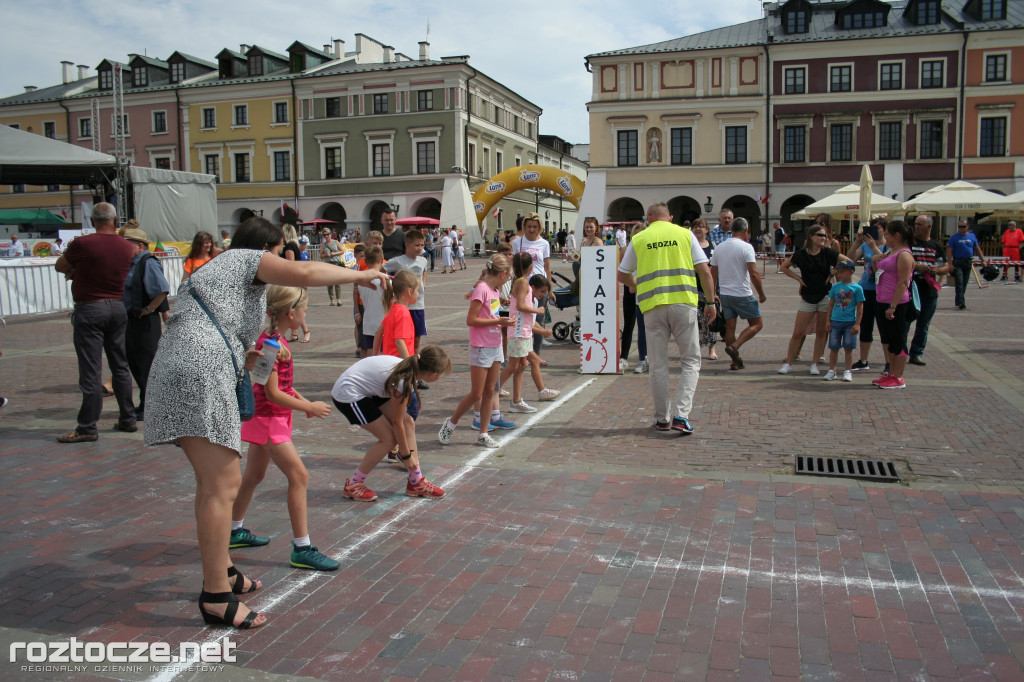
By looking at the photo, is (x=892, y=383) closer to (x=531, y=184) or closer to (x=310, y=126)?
(x=531, y=184)

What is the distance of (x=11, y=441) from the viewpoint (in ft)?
23.2

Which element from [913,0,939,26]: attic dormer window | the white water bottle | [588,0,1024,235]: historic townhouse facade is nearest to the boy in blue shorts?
the white water bottle

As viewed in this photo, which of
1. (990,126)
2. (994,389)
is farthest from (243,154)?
(994,389)

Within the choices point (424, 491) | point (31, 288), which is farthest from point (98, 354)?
point (31, 288)

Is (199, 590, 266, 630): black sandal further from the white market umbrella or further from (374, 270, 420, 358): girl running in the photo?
the white market umbrella

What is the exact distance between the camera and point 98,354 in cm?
723

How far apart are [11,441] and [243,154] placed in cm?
5335

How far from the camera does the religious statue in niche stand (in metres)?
47.2

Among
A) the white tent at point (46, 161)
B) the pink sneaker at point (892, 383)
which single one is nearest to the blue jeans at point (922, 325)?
the pink sneaker at point (892, 383)

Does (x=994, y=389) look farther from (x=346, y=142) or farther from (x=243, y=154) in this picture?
(x=243, y=154)

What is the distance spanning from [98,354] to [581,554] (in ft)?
16.4

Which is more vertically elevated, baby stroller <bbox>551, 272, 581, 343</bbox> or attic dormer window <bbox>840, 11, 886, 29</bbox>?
attic dormer window <bbox>840, 11, 886, 29</bbox>

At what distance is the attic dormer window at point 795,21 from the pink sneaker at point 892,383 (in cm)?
4322

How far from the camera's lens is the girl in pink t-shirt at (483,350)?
Answer: 265 inches
